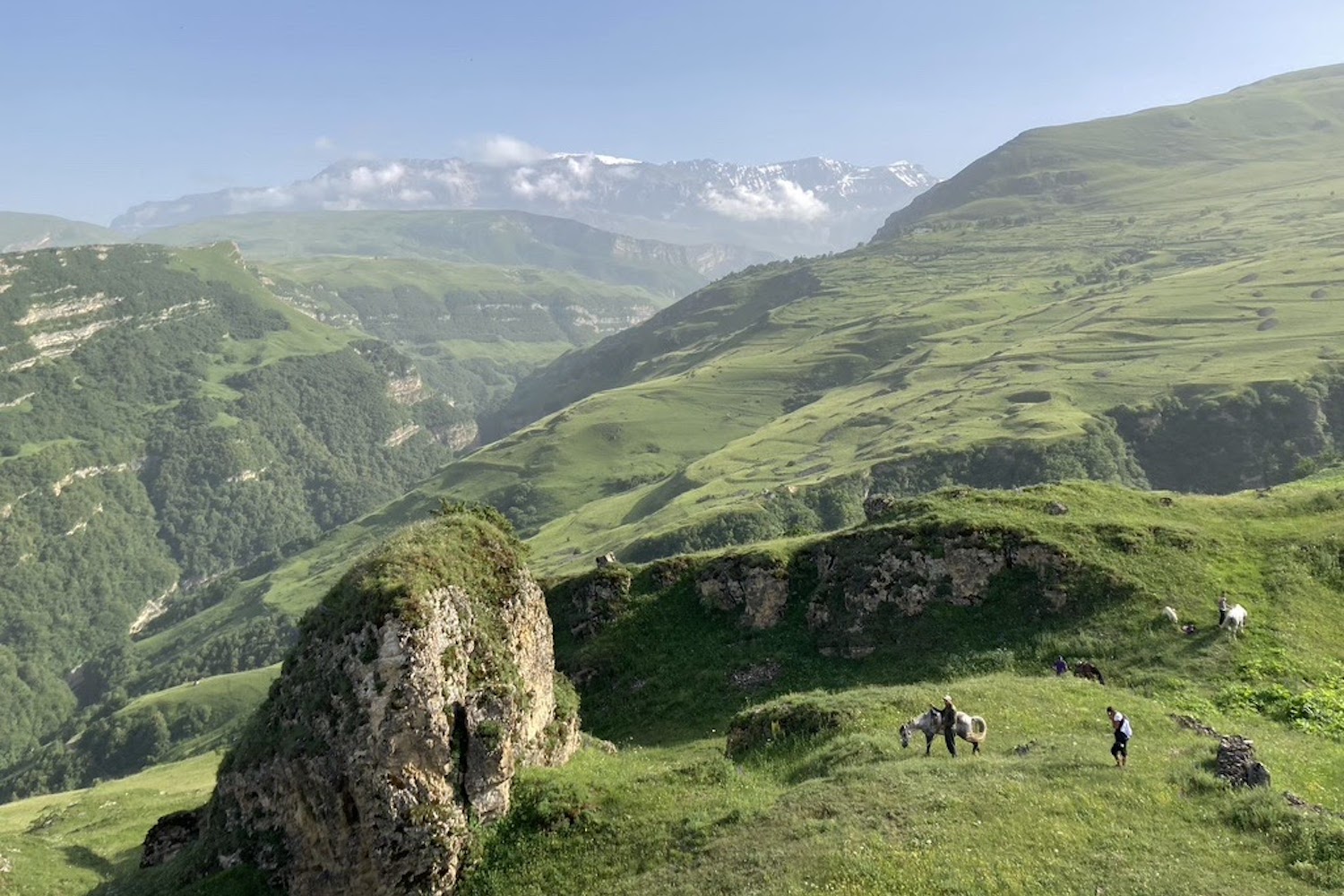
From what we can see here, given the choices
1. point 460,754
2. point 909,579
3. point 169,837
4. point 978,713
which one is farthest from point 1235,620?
point 169,837

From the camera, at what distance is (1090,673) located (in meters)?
39.8

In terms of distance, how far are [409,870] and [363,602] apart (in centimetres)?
1005

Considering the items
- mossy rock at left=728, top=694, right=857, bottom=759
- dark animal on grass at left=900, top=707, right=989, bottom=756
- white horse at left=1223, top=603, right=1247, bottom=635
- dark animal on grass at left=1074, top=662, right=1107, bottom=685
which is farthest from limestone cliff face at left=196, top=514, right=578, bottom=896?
white horse at left=1223, top=603, right=1247, bottom=635

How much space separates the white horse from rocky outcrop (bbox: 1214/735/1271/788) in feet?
53.5

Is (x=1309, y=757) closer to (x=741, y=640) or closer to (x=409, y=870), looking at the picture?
(x=741, y=640)

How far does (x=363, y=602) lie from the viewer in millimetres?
32781

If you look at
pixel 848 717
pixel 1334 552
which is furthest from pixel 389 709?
pixel 1334 552

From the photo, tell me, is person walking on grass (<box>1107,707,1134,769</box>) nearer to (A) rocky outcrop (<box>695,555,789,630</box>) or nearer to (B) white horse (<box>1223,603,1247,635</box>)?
(B) white horse (<box>1223,603,1247,635</box>)


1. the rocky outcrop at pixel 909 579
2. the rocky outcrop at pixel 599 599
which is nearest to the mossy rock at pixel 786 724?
the rocky outcrop at pixel 909 579

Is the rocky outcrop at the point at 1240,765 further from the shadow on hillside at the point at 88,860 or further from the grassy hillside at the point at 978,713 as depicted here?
the shadow on hillside at the point at 88,860

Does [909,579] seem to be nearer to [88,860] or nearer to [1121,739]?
[1121,739]

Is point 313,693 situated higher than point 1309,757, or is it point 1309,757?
point 313,693

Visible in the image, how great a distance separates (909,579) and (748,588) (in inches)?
410

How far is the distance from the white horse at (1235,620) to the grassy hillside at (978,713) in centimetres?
63
